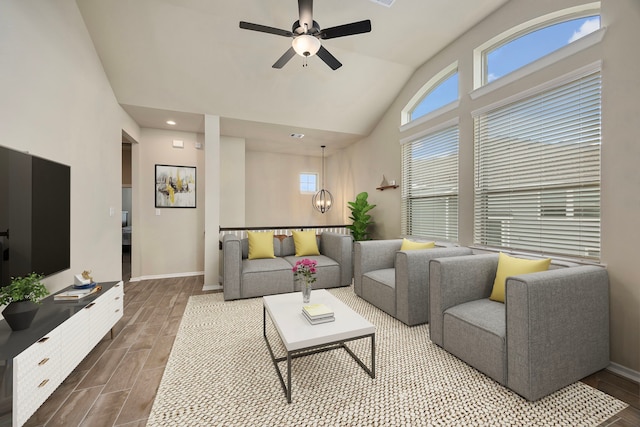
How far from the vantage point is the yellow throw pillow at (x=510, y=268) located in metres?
2.10

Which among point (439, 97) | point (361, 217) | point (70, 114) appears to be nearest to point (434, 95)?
point (439, 97)

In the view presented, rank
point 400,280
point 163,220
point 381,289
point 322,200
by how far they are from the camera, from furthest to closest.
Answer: point 322,200, point 163,220, point 381,289, point 400,280

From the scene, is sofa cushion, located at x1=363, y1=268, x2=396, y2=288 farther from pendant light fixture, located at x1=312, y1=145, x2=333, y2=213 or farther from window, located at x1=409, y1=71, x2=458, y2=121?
pendant light fixture, located at x1=312, y1=145, x2=333, y2=213

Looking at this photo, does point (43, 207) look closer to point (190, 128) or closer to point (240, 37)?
point (240, 37)

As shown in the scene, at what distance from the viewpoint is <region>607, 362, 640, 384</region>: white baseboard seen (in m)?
1.86

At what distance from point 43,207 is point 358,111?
13.6 ft

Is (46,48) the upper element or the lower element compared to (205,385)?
upper

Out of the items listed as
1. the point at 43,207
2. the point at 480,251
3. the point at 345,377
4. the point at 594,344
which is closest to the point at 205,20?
the point at 43,207

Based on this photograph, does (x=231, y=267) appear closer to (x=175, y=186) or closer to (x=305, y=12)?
(x=175, y=186)

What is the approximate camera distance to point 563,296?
1.70 metres

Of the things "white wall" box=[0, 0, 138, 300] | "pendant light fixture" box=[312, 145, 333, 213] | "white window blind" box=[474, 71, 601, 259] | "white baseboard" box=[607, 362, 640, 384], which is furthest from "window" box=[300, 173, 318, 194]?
"white baseboard" box=[607, 362, 640, 384]

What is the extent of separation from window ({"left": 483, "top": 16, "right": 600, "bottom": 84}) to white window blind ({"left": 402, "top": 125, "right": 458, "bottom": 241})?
0.74m

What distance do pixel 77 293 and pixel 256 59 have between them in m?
3.19

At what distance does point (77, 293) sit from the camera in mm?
2119
